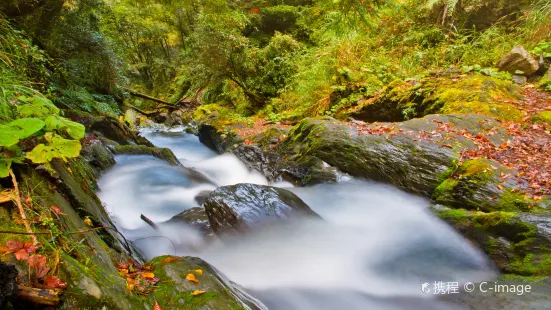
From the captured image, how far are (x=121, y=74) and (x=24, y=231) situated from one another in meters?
9.46

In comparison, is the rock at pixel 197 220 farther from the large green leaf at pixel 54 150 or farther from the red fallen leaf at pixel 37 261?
the red fallen leaf at pixel 37 261

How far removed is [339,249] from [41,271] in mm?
3205

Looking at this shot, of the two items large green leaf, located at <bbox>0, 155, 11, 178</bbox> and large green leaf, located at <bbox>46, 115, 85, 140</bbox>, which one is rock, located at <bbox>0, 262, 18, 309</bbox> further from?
large green leaf, located at <bbox>46, 115, 85, 140</bbox>

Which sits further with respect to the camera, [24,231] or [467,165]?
[467,165]

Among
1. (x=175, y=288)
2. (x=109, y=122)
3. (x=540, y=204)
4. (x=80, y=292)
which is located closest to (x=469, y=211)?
(x=540, y=204)

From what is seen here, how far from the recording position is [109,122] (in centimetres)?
820

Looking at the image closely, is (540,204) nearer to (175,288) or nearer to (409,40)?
(175,288)

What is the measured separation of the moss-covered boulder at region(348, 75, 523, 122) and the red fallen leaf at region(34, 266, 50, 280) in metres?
6.46

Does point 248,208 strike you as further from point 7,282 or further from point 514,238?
point 514,238

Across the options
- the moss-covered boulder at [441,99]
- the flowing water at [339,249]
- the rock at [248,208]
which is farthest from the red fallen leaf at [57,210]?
the moss-covered boulder at [441,99]

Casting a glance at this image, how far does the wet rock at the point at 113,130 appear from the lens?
25.9 feet

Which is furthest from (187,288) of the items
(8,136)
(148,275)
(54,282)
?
(8,136)

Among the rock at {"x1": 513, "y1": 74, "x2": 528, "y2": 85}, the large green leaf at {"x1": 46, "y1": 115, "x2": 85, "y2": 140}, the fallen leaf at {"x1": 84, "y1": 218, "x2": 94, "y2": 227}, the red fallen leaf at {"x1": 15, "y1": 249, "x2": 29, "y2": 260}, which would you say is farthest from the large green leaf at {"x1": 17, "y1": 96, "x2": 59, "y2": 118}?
the rock at {"x1": 513, "y1": 74, "x2": 528, "y2": 85}

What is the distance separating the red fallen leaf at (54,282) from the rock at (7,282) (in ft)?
0.48
